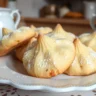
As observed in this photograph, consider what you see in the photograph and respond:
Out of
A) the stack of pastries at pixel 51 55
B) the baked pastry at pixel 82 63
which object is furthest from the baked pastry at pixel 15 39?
the baked pastry at pixel 82 63

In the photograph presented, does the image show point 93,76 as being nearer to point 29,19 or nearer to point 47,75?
point 47,75

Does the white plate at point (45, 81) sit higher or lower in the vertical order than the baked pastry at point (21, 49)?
lower

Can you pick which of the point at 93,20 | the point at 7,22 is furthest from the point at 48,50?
the point at 93,20

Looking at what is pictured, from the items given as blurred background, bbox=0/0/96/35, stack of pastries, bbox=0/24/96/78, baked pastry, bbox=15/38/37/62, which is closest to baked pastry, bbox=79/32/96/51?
stack of pastries, bbox=0/24/96/78

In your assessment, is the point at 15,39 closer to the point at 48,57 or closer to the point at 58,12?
the point at 48,57

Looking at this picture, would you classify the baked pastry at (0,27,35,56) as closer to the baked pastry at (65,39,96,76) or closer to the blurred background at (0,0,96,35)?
the baked pastry at (65,39,96,76)

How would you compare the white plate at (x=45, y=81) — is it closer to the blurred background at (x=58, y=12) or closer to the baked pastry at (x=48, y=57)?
the baked pastry at (x=48, y=57)
